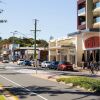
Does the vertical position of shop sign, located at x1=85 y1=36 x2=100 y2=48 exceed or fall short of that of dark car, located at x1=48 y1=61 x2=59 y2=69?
it exceeds it

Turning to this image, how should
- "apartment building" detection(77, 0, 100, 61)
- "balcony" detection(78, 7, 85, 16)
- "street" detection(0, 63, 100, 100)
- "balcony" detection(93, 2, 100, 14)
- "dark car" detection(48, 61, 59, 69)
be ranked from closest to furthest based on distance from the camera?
"street" detection(0, 63, 100, 100) < "apartment building" detection(77, 0, 100, 61) < "dark car" detection(48, 61, 59, 69) < "balcony" detection(93, 2, 100, 14) < "balcony" detection(78, 7, 85, 16)

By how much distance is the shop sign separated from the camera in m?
65.5

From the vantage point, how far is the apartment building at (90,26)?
6656cm

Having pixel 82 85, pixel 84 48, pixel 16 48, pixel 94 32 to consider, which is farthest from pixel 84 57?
pixel 16 48

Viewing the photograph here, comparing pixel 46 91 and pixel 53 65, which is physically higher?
pixel 53 65

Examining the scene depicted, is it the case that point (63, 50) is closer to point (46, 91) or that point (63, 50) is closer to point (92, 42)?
point (92, 42)

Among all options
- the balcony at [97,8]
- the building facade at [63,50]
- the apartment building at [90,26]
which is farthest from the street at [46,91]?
the building facade at [63,50]

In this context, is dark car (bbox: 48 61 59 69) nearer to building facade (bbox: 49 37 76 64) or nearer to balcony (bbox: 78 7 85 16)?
building facade (bbox: 49 37 76 64)

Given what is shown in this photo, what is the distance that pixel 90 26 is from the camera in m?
72.8

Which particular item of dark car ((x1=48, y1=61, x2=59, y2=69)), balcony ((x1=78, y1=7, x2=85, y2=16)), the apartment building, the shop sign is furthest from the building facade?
dark car ((x1=48, y1=61, x2=59, y2=69))

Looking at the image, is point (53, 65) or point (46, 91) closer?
point (46, 91)

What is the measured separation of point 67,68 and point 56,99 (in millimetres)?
44057

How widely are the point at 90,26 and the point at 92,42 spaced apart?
6.23 m

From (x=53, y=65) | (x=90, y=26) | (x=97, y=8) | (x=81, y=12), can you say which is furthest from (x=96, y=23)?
(x=53, y=65)
